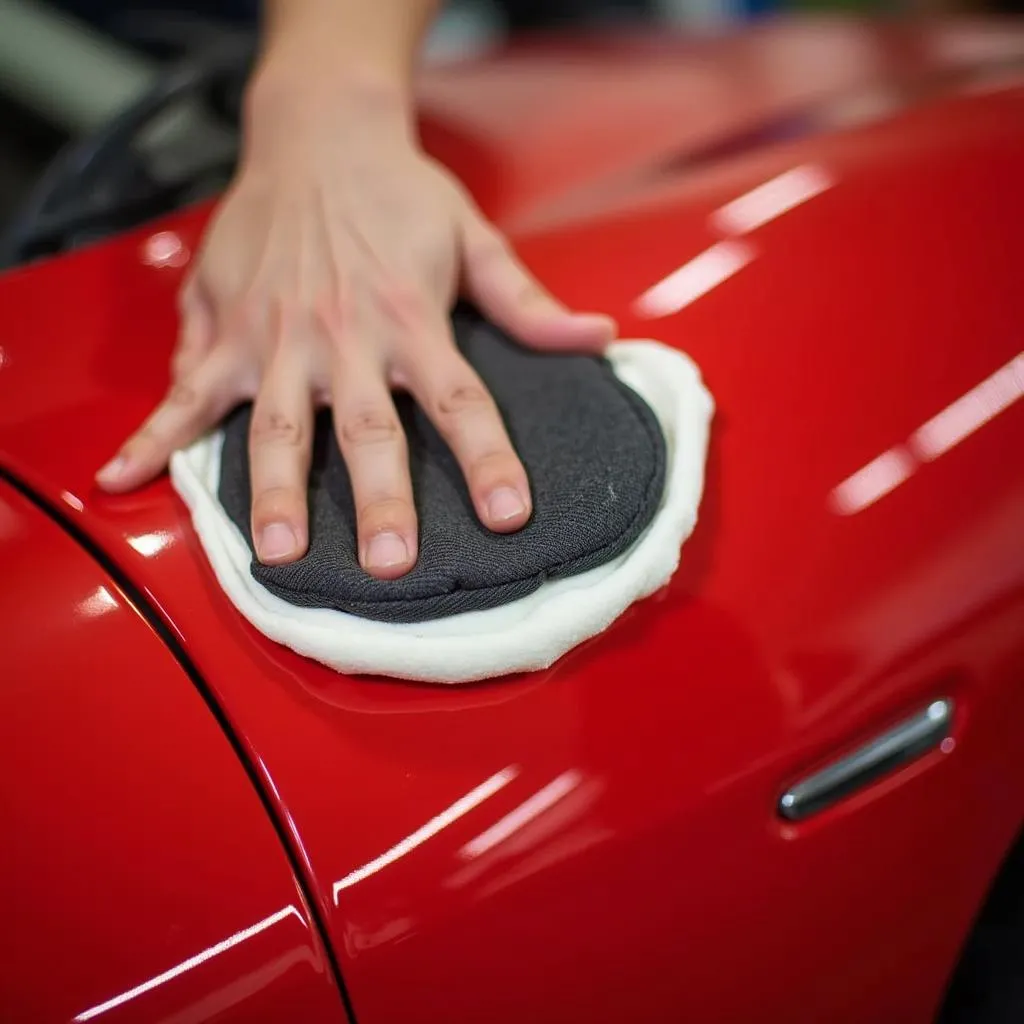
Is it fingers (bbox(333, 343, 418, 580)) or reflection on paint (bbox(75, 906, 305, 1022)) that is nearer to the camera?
reflection on paint (bbox(75, 906, 305, 1022))

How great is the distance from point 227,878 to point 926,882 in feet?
1.27

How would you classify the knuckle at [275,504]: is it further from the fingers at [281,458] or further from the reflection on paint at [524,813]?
the reflection on paint at [524,813]

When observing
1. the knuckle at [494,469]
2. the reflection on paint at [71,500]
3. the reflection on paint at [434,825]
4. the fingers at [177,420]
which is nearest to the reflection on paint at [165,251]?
the fingers at [177,420]

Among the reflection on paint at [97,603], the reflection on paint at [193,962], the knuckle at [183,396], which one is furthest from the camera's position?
the knuckle at [183,396]

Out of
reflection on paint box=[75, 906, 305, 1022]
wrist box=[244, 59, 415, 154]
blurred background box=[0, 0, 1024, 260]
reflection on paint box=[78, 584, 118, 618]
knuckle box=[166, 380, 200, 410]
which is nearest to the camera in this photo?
reflection on paint box=[75, 906, 305, 1022]

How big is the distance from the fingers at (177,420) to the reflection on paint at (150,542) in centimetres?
5

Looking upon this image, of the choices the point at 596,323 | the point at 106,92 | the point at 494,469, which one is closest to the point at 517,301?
the point at 596,323

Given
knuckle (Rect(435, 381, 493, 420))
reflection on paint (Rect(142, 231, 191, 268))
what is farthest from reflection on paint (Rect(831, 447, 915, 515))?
reflection on paint (Rect(142, 231, 191, 268))

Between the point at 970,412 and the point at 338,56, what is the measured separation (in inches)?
24.0

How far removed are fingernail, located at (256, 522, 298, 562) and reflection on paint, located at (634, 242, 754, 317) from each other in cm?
30

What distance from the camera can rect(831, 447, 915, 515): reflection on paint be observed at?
0.59m

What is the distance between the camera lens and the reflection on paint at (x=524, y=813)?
0.49m

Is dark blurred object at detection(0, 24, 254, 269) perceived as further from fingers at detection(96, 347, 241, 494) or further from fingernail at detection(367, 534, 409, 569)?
fingernail at detection(367, 534, 409, 569)

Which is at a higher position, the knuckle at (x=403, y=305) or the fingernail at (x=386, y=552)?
the knuckle at (x=403, y=305)
